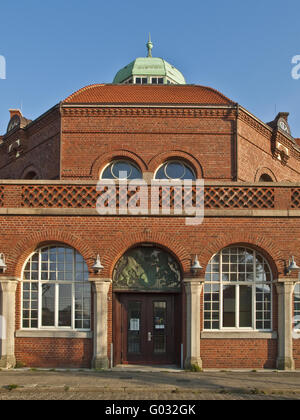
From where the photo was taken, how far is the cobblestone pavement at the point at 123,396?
10.5 metres

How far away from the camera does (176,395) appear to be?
10773 mm

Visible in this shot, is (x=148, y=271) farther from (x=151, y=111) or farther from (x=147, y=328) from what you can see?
(x=151, y=111)

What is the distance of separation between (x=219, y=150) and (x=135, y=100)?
3.73 m

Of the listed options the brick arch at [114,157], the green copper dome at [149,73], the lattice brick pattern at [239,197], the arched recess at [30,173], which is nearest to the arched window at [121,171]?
the brick arch at [114,157]

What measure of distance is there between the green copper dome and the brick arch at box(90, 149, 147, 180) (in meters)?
10.1

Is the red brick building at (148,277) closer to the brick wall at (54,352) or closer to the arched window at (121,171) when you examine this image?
the brick wall at (54,352)

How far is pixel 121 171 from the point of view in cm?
1850

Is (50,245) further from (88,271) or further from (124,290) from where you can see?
(124,290)

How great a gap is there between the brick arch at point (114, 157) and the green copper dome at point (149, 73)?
1009 cm

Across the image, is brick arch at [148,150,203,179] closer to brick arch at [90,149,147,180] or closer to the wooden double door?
brick arch at [90,149,147,180]

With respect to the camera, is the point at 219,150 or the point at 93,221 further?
the point at 219,150

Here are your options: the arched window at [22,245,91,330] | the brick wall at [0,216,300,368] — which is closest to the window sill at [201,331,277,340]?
the brick wall at [0,216,300,368]

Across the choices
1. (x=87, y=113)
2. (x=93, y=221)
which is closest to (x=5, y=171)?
(x=87, y=113)

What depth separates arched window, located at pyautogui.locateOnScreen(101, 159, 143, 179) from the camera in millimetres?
18406
